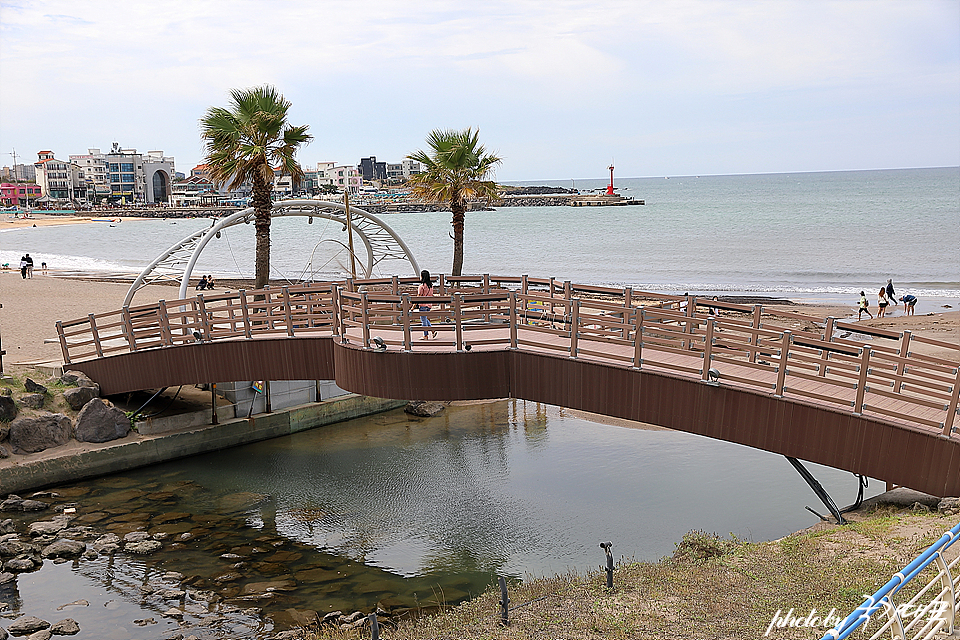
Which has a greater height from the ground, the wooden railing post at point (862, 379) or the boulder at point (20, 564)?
the wooden railing post at point (862, 379)

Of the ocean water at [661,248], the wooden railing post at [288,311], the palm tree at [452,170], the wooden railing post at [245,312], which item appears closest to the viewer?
the wooden railing post at [288,311]

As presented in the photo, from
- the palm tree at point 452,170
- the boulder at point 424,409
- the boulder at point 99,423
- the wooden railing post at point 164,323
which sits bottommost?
the boulder at point 424,409

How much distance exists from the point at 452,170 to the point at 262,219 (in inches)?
272

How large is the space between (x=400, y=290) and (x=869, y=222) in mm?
106707

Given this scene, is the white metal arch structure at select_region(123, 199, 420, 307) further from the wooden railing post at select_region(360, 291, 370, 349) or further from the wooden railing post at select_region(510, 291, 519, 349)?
the wooden railing post at select_region(510, 291, 519, 349)

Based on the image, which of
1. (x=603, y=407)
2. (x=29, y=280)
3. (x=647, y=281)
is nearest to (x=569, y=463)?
(x=603, y=407)

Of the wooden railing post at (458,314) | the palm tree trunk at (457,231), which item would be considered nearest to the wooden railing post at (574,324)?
the wooden railing post at (458,314)

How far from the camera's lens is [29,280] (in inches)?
2078

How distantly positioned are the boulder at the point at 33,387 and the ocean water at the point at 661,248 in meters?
9.87

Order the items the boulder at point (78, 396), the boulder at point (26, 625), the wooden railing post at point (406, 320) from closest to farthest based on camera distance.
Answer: the boulder at point (26, 625) < the wooden railing post at point (406, 320) < the boulder at point (78, 396)

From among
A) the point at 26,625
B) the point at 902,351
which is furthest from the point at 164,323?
the point at 902,351

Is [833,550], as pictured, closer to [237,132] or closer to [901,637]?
[901,637]

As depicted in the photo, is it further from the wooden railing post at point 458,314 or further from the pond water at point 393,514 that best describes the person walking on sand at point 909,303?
the wooden railing post at point 458,314

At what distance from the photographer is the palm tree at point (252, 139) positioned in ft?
75.5
